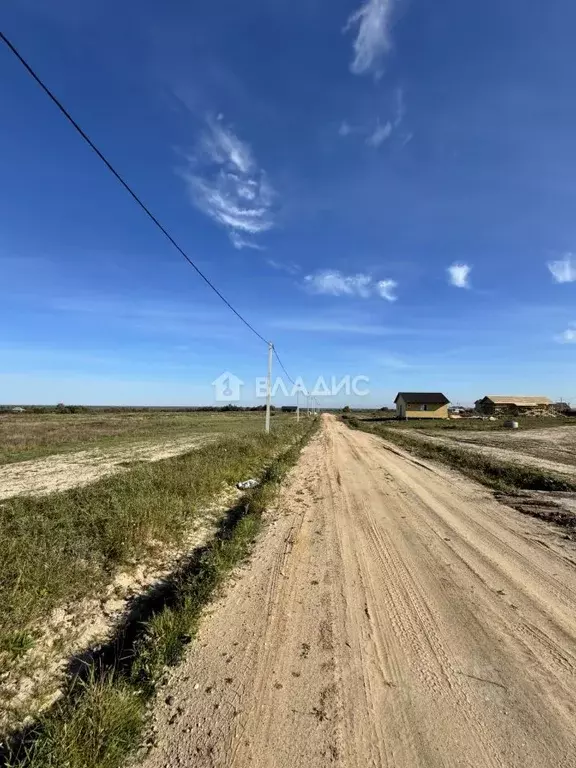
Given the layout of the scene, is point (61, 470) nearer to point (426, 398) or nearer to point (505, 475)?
point (505, 475)

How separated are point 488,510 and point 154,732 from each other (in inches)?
322

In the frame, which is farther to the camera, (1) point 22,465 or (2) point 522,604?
(1) point 22,465

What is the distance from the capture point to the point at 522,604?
4535mm

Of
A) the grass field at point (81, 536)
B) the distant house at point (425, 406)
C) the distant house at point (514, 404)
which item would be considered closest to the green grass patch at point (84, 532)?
the grass field at point (81, 536)

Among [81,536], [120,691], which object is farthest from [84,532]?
[120,691]

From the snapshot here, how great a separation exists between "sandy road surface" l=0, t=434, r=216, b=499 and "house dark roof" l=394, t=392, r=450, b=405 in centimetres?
6365

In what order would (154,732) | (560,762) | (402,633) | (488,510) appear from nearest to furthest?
(560,762) → (154,732) → (402,633) → (488,510)

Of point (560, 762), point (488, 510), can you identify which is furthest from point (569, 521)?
point (560, 762)

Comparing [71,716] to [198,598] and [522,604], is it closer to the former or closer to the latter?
[198,598]

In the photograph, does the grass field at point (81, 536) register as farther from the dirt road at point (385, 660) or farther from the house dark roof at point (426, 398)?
the house dark roof at point (426, 398)

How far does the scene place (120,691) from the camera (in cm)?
302

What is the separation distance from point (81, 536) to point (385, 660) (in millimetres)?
5036

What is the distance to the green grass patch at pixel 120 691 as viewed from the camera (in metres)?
2.48

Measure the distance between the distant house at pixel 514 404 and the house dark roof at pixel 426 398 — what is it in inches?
928
